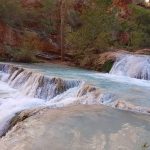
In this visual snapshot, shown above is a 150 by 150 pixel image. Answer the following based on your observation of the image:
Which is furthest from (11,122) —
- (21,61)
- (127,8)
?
(127,8)

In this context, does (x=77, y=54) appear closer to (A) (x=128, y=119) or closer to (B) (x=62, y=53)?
(B) (x=62, y=53)

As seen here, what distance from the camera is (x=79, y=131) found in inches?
284

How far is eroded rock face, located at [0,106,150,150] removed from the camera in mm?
6453

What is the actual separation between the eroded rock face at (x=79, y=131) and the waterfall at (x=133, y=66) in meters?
8.32

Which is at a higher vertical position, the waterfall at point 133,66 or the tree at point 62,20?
the tree at point 62,20

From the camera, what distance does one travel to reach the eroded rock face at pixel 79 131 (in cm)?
645

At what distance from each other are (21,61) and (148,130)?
12.9 metres

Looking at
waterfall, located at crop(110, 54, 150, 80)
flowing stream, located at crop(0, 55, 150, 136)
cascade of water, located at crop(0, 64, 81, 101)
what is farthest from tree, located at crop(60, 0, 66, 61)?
cascade of water, located at crop(0, 64, 81, 101)

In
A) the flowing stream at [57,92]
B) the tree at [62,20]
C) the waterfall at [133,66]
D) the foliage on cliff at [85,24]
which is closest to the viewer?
the flowing stream at [57,92]

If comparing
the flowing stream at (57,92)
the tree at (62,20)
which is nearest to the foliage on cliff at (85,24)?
the tree at (62,20)

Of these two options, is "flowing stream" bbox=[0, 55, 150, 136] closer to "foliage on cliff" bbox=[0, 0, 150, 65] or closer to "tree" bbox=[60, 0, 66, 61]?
"foliage on cliff" bbox=[0, 0, 150, 65]

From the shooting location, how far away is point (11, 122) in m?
8.49

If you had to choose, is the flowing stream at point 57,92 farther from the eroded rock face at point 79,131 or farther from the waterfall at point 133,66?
the eroded rock face at point 79,131

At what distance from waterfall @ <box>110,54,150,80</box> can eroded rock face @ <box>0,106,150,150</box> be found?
8.32m
